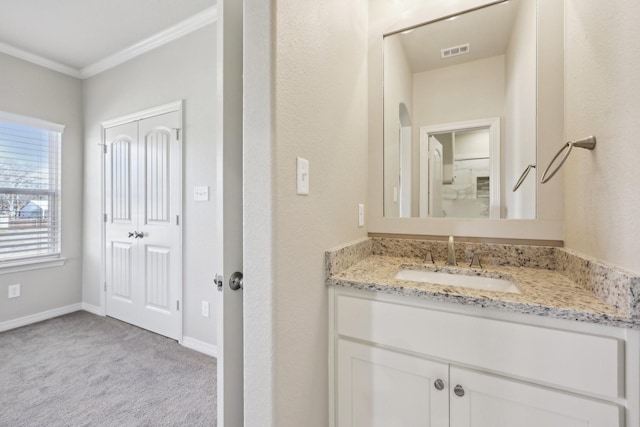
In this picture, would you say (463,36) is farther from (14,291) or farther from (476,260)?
(14,291)

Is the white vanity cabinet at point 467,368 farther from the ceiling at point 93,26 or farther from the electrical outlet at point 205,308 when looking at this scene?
the ceiling at point 93,26

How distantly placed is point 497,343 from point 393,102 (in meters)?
1.29

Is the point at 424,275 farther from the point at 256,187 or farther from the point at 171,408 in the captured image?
the point at 171,408

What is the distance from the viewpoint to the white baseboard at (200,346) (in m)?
2.21

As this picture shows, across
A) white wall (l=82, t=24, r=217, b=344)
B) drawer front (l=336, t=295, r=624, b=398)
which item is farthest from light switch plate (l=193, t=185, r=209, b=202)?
drawer front (l=336, t=295, r=624, b=398)

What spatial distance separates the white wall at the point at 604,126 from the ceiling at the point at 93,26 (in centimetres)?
231

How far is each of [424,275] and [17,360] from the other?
120 inches

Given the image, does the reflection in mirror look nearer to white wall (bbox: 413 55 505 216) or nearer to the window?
white wall (bbox: 413 55 505 216)

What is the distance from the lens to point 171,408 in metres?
1.62

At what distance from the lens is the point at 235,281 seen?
3.14ft

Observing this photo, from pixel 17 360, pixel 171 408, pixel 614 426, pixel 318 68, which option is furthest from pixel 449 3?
pixel 17 360

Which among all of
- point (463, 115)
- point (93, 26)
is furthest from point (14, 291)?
point (463, 115)

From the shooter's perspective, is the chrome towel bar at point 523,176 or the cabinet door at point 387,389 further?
the chrome towel bar at point 523,176

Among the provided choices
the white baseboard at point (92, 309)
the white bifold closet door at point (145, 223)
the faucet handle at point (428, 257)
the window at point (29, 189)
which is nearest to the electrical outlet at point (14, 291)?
the window at point (29, 189)
